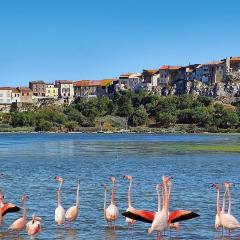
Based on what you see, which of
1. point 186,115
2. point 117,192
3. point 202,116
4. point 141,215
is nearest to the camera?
point 141,215

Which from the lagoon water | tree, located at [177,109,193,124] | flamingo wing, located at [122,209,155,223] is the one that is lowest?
the lagoon water

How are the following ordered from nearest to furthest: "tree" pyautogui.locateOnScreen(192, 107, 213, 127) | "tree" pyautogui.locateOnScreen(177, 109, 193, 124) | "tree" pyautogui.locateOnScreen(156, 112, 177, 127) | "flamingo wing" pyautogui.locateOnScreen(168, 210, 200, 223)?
"flamingo wing" pyautogui.locateOnScreen(168, 210, 200, 223), "tree" pyautogui.locateOnScreen(192, 107, 213, 127), "tree" pyautogui.locateOnScreen(177, 109, 193, 124), "tree" pyautogui.locateOnScreen(156, 112, 177, 127)

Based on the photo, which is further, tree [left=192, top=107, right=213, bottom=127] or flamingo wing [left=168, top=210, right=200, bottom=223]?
Answer: tree [left=192, top=107, right=213, bottom=127]

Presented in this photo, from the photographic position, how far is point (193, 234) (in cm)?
2120

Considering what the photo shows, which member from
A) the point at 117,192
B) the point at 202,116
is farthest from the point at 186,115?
the point at 117,192

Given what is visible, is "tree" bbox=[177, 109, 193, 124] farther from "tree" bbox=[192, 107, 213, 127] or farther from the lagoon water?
the lagoon water

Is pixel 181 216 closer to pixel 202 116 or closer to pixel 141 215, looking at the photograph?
pixel 141 215

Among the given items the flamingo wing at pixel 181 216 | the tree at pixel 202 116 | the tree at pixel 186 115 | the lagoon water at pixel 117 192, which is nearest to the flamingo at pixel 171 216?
the flamingo wing at pixel 181 216

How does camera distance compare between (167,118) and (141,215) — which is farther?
(167,118)

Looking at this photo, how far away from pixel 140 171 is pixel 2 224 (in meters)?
25.5

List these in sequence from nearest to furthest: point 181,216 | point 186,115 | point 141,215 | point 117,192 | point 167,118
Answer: point 181,216
point 141,215
point 117,192
point 167,118
point 186,115

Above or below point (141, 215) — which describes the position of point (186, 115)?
above

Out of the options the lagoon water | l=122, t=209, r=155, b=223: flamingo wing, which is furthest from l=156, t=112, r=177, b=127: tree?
l=122, t=209, r=155, b=223: flamingo wing

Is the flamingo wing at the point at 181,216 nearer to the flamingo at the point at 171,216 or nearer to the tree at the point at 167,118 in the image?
the flamingo at the point at 171,216
